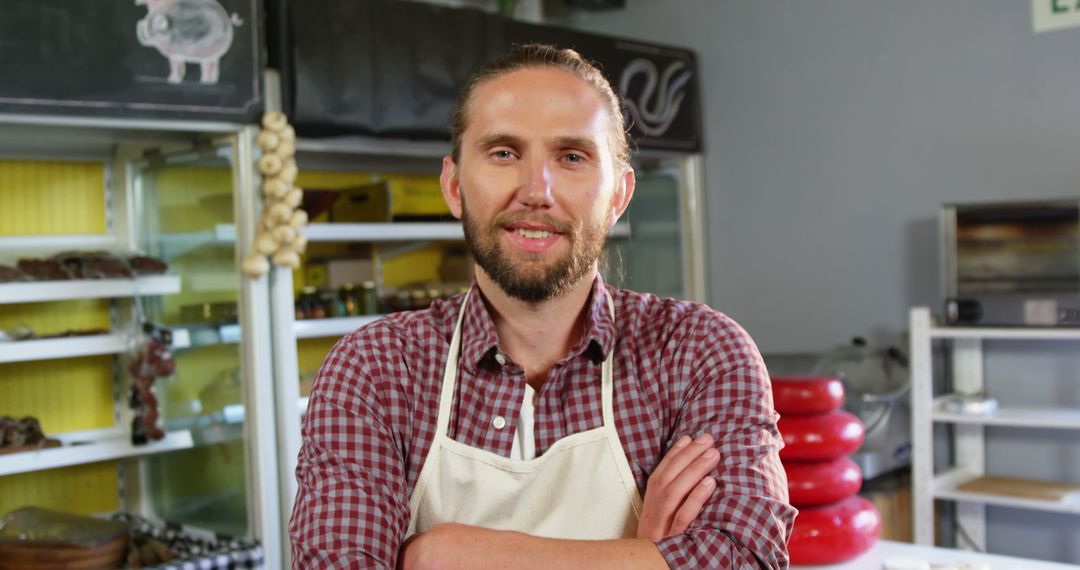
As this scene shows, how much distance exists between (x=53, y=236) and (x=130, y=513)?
36.2 inches

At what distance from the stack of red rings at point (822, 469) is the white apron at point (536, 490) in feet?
2.09

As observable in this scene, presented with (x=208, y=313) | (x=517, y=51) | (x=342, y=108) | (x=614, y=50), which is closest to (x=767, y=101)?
(x=614, y=50)

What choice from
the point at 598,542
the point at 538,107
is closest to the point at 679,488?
the point at 598,542

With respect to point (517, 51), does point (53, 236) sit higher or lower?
lower

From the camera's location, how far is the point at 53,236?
10.7ft

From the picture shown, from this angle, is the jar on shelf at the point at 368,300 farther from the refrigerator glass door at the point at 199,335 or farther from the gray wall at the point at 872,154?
the gray wall at the point at 872,154

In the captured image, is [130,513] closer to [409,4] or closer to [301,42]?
[301,42]

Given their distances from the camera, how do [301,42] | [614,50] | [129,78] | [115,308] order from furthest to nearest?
[614,50] < [115,308] < [301,42] < [129,78]

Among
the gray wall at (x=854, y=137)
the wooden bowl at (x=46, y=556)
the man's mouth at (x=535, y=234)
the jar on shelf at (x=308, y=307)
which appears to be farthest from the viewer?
the gray wall at (x=854, y=137)

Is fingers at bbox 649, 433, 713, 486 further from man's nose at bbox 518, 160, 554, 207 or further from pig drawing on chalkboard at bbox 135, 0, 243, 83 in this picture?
pig drawing on chalkboard at bbox 135, 0, 243, 83

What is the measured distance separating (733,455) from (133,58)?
2.07 m

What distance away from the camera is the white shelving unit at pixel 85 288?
112 inches

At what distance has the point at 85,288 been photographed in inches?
117

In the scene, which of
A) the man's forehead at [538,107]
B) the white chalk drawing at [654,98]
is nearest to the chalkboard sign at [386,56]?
the white chalk drawing at [654,98]
